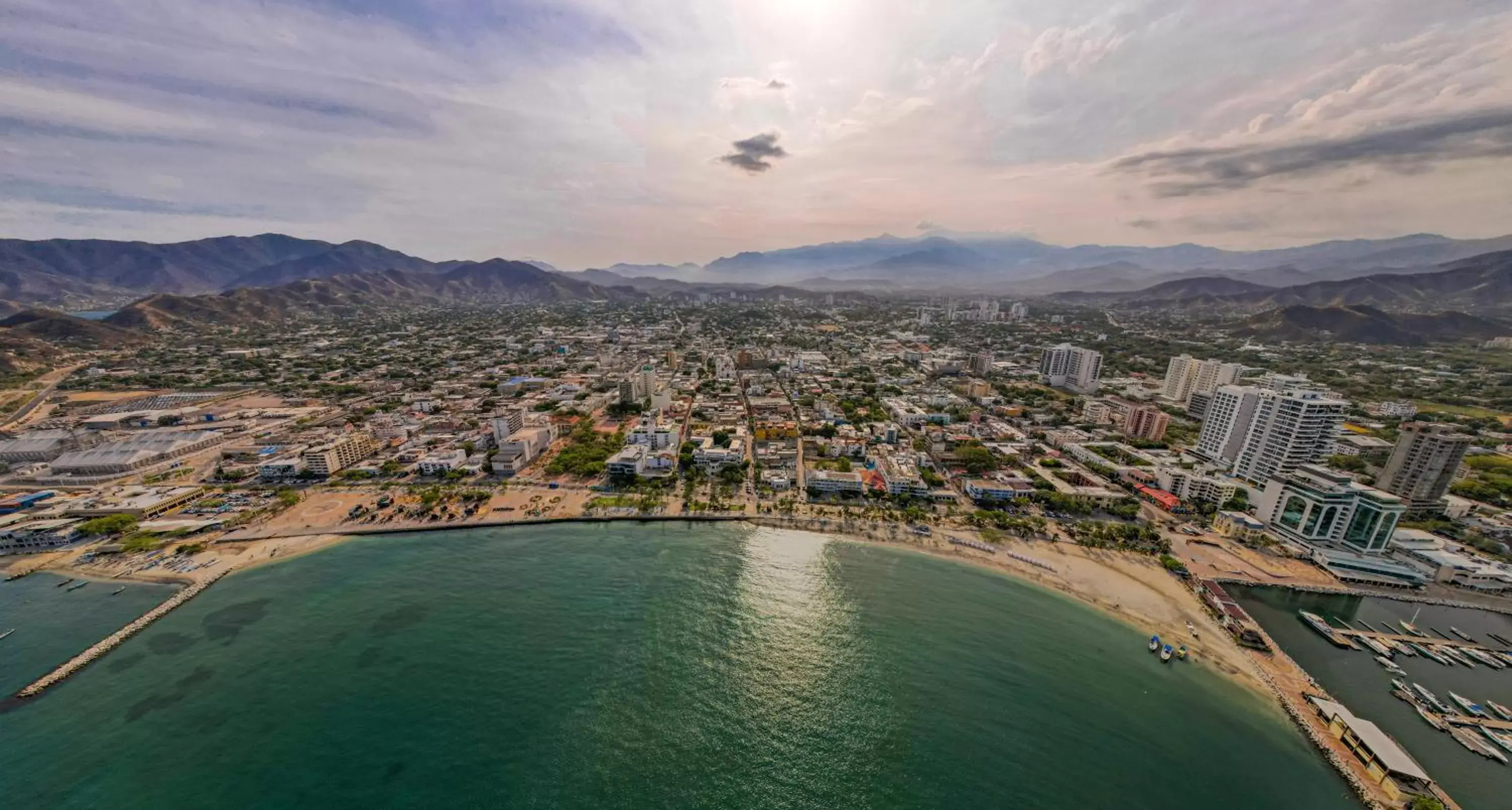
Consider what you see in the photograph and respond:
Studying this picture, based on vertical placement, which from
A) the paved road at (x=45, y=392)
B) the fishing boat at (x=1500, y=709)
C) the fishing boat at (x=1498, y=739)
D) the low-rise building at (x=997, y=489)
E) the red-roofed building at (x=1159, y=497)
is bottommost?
the fishing boat at (x=1500, y=709)

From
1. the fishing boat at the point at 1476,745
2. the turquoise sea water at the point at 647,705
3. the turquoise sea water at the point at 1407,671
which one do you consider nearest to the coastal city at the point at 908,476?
the fishing boat at the point at 1476,745

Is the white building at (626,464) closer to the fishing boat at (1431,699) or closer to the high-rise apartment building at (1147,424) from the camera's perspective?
the fishing boat at (1431,699)

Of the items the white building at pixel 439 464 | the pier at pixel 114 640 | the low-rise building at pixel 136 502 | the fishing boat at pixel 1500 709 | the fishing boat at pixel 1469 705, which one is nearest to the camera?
the fishing boat at pixel 1500 709

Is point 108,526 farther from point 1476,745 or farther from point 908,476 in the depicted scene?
point 1476,745

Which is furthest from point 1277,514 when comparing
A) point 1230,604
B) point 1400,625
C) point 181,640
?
point 181,640

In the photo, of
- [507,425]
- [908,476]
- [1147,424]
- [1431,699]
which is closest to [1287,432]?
[1147,424]

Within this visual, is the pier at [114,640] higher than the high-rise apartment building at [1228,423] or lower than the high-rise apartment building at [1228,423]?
lower
